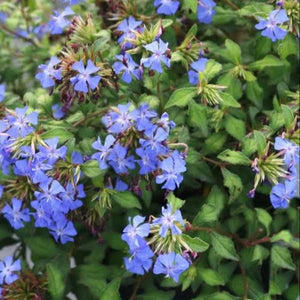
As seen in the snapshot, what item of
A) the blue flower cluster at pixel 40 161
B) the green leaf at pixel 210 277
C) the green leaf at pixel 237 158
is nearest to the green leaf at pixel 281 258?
the green leaf at pixel 210 277

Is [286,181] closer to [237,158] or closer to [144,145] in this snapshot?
[237,158]

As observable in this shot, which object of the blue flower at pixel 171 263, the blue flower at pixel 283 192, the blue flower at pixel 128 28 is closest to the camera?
the blue flower at pixel 171 263

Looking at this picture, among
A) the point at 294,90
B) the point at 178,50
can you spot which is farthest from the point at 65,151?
the point at 294,90

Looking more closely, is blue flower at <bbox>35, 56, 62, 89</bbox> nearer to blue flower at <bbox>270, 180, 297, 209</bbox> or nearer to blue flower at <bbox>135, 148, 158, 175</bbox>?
blue flower at <bbox>135, 148, 158, 175</bbox>

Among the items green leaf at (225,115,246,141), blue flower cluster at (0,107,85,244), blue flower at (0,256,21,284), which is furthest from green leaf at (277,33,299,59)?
blue flower at (0,256,21,284)

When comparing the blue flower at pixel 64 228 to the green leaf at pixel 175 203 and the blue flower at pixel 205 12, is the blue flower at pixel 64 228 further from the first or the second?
the blue flower at pixel 205 12

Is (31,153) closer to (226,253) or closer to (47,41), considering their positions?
(226,253)
